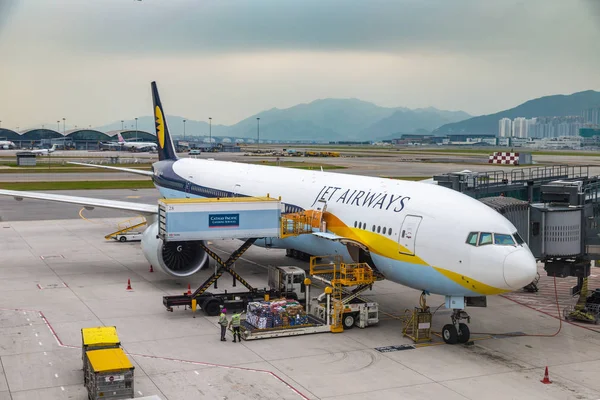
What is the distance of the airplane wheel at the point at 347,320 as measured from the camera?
2497 cm

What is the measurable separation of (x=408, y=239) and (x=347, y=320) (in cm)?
381

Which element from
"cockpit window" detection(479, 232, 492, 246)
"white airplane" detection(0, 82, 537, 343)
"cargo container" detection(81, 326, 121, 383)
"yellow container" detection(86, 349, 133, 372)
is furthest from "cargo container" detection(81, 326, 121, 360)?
Result: "cockpit window" detection(479, 232, 492, 246)

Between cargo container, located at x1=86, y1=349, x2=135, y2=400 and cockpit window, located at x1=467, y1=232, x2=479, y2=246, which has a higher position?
cockpit window, located at x1=467, y1=232, x2=479, y2=246

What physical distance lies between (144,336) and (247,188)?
12.9 metres

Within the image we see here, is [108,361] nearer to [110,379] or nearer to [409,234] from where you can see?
[110,379]

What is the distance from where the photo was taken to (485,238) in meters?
21.8

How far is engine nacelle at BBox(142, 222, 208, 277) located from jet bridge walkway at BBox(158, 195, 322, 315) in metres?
3.29

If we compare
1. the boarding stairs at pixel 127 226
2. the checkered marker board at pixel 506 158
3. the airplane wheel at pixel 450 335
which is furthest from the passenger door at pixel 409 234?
the checkered marker board at pixel 506 158

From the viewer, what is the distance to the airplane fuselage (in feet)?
70.3

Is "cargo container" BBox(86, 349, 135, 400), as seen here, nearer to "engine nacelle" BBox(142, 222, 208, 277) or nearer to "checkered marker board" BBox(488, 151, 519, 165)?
"engine nacelle" BBox(142, 222, 208, 277)

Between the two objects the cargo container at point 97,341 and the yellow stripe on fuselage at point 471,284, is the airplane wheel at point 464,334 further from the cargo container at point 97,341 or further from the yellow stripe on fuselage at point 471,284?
the cargo container at point 97,341

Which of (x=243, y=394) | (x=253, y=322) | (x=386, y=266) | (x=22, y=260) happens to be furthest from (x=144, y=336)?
(x=22, y=260)

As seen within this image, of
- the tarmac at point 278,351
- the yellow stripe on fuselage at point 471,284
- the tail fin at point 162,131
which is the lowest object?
the tarmac at point 278,351

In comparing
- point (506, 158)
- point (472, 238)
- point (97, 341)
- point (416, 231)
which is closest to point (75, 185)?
point (506, 158)
